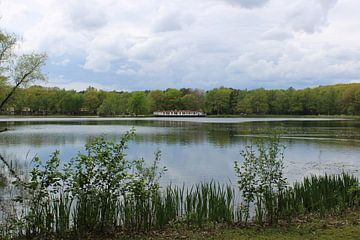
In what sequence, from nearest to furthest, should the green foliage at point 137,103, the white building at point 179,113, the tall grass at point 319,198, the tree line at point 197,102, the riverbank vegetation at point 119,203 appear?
the riverbank vegetation at point 119,203 → the tall grass at point 319,198 → the tree line at point 197,102 → the green foliage at point 137,103 → the white building at point 179,113

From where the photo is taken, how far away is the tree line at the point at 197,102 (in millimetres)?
139625

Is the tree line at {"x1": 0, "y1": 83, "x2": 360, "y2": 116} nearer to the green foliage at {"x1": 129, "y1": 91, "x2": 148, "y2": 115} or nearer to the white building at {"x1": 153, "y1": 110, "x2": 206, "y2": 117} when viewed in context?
the green foliage at {"x1": 129, "y1": 91, "x2": 148, "y2": 115}

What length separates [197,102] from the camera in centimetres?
16125

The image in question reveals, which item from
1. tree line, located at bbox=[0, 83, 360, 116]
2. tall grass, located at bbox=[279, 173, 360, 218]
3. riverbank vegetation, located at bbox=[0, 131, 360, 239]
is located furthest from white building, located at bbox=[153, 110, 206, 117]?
riverbank vegetation, located at bbox=[0, 131, 360, 239]

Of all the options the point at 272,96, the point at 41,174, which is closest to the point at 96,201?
the point at 41,174

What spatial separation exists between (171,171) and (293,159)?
9.29m

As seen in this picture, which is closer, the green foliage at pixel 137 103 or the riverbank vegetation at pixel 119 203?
the riverbank vegetation at pixel 119 203

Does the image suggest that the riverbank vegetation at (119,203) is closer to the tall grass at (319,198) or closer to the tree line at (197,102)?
the tall grass at (319,198)

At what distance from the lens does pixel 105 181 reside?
7.28 metres

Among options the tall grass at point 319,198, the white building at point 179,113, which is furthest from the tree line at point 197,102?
the tall grass at point 319,198

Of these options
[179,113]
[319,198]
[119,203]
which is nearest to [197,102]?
[179,113]

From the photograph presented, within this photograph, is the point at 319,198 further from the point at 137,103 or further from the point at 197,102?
the point at 197,102

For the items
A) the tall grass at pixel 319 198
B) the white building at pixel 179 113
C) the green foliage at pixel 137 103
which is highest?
the green foliage at pixel 137 103

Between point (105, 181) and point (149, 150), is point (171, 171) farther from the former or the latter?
point (105, 181)
